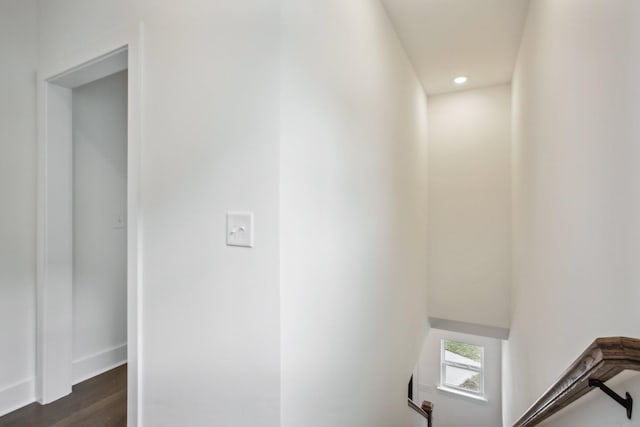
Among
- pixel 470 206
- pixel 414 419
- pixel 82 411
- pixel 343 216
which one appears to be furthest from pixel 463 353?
pixel 82 411

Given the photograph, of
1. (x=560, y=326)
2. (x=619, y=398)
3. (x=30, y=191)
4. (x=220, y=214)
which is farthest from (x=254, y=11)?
(x=30, y=191)

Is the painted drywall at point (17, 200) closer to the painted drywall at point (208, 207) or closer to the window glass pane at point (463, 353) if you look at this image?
the painted drywall at point (208, 207)

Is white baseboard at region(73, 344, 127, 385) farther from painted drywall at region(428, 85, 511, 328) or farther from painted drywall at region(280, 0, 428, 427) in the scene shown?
painted drywall at region(428, 85, 511, 328)

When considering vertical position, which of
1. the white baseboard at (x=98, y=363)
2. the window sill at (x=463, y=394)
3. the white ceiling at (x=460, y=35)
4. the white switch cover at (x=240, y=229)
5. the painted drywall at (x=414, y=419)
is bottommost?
the window sill at (x=463, y=394)

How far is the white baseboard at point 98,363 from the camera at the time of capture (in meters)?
2.47

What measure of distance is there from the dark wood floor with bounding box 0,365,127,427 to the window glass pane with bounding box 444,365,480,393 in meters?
5.54

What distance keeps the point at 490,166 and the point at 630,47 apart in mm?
3097

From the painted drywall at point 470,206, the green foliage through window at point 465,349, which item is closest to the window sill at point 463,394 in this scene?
the green foliage through window at point 465,349

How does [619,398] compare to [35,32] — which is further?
[35,32]

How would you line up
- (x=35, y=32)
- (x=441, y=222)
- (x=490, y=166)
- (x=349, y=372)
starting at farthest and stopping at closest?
(x=441, y=222) → (x=490, y=166) → (x=35, y=32) → (x=349, y=372)

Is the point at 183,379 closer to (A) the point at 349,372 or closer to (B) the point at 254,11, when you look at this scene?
(A) the point at 349,372

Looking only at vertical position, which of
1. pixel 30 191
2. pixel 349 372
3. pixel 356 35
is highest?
pixel 356 35

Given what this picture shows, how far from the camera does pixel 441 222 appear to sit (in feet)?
13.3

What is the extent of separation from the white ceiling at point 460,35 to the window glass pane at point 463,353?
4.65m
